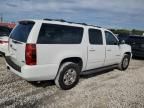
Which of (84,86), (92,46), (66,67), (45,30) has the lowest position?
(84,86)

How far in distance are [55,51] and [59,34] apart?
519 millimetres

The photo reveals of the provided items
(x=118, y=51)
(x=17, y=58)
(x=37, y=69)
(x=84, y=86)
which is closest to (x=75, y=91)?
(x=84, y=86)

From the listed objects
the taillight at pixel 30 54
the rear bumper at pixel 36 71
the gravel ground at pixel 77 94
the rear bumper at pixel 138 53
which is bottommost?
the rear bumper at pixel 138 53

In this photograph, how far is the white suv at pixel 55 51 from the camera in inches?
203

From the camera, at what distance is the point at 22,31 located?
5750 millimetres

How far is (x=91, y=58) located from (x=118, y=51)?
2120mm

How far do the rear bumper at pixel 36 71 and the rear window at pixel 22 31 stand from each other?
717mm

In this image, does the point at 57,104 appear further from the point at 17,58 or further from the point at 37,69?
the point at 17,58

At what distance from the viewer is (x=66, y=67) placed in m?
5.89

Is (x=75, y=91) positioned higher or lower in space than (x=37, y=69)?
lower

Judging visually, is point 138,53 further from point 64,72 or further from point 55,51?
point 55,51

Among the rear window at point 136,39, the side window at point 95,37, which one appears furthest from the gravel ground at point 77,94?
the rear window at point 136,39

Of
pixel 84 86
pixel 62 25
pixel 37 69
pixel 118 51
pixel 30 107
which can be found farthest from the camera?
pixel 118 51

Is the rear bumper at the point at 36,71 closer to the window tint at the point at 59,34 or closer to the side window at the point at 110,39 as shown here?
the window tint at the point at 59,34
